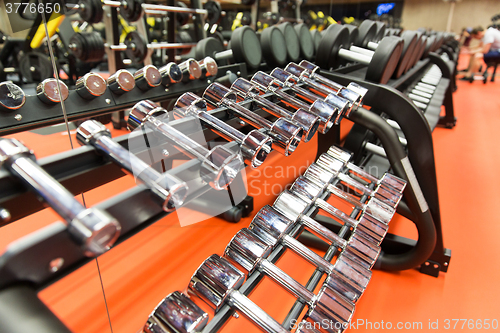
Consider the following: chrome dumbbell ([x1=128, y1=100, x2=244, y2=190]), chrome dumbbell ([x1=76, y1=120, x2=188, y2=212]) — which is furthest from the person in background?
chrome dumbbell ([x1=76, y1=120, x2=188, y2=212])

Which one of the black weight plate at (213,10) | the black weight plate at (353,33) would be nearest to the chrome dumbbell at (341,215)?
the black weight plate at (353,33)

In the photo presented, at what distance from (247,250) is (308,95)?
1.89ft

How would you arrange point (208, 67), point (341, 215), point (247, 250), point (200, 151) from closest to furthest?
point (200, 151)
point (247, 250)
point (341, 215)
point (208, 67)

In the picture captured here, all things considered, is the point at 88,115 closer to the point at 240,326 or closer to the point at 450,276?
the point at 240,326

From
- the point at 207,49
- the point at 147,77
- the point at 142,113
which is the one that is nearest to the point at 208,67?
the point at 147,77

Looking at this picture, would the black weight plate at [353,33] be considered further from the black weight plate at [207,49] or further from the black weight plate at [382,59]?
the black weight plate at [207,49]

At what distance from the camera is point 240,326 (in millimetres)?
1077

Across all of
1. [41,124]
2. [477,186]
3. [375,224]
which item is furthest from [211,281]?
[477,186]

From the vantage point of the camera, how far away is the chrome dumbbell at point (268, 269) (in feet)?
2.05

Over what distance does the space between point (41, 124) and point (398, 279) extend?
1.62 meters

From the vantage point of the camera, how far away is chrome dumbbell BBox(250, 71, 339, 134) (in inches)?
32.1

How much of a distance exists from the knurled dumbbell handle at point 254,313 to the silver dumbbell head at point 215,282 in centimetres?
2

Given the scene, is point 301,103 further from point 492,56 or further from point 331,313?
point 492,56

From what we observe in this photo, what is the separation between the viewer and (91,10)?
8.73ft
